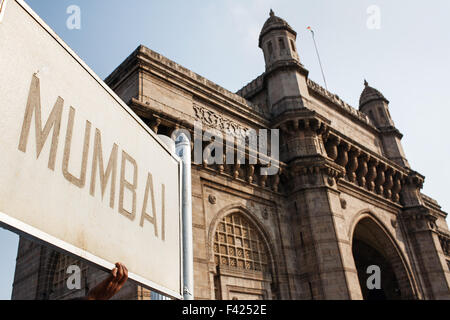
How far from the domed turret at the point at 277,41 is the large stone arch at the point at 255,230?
638cm

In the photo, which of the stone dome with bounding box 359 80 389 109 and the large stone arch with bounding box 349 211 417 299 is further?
the stone dome with bounding box 359 80 389 109

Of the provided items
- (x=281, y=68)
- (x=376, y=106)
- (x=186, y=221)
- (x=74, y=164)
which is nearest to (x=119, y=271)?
(x=74, y=164)

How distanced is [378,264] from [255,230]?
329 inches

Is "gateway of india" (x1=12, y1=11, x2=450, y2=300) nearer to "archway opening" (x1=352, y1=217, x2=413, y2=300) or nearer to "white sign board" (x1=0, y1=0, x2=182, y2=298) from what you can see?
"archway opening" (x1=352, y1=217, x2=413, y2=300)

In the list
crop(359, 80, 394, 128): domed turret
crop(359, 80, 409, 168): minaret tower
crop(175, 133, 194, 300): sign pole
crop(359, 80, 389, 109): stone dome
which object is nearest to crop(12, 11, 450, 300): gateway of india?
crop(359, 80, 409, 168): minaret tower

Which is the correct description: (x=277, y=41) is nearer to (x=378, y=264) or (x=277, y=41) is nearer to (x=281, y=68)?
(x=281, y=68)

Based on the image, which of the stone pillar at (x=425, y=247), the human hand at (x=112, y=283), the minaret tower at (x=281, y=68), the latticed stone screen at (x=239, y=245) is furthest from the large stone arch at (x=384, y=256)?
the human hand at (x=112, y=283)

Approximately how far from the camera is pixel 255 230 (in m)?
10.8

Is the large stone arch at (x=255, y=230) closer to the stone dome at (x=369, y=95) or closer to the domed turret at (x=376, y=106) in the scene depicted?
the domed turret at (x=376, y=106)

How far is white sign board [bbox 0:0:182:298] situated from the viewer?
89 cm

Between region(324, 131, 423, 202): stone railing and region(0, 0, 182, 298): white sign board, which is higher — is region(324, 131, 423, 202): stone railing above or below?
above
